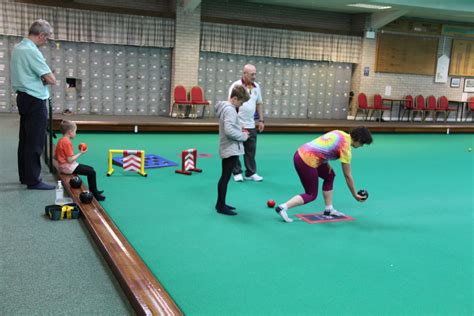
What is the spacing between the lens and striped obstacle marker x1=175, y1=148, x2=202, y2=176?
591 centimetres

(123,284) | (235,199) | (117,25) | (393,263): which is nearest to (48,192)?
(235,199)

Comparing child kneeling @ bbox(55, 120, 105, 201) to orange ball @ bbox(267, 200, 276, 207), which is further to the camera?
orange ball @ bbox(267, 200, 276, 207)

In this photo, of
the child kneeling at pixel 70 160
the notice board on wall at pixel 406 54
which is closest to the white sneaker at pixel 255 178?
the child kneeling at pixel 70 160

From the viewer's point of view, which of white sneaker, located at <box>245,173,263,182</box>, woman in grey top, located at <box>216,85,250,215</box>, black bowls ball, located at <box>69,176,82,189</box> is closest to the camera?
woman in grey top, located at <box>216,85,250,215</box>

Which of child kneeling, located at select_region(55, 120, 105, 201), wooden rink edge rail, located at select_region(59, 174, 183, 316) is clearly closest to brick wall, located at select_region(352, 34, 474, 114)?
child kneeling, located at select_region(55, 120, 105, 201)

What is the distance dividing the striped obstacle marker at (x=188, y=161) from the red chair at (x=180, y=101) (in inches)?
234

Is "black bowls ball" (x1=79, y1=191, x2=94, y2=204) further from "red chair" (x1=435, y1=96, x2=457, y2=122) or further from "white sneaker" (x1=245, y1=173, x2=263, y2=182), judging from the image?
"red chair" (x1=435, y1=96, x2=457, y2=122)

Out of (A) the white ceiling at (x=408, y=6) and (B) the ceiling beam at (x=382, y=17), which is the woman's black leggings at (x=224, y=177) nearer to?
(A) the white ceiling at (x=408, y=6)

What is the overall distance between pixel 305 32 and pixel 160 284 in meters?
11.7

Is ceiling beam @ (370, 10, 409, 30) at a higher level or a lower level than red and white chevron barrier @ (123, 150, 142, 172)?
higher

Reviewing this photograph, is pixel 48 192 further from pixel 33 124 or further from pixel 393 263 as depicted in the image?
pixel 393 263

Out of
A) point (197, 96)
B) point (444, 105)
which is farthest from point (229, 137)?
point (444, 105)

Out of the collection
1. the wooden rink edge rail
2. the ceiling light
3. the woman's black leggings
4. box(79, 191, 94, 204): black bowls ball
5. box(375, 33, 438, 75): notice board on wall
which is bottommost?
the wooden rink edge rail

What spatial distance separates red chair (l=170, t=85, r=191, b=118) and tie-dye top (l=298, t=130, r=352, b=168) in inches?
319
